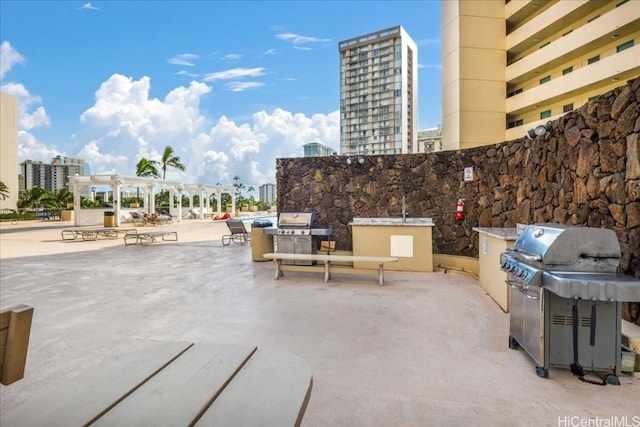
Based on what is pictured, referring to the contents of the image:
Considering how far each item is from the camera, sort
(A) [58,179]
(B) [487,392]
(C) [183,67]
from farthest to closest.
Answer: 1. (A) [58,179]
2. (C) [183,67]
3. (B) [487,392]

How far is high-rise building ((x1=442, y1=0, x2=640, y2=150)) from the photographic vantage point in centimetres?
1769

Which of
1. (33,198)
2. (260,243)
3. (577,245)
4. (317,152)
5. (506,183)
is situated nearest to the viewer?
(577,245)

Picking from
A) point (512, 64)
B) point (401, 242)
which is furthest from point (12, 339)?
point (512, 64)

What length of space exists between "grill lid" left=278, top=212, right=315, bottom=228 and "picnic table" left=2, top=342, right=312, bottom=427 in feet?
20.5

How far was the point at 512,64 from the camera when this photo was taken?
21.0 meters

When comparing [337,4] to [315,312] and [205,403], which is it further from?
[205,403]

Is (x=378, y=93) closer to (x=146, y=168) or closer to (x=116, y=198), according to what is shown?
(x=146, y=168)

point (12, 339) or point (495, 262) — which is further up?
point (12, 339)

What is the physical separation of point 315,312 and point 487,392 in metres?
2.35

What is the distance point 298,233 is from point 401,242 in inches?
85.2

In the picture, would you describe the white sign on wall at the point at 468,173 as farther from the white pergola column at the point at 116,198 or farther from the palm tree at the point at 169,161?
the palm tree at the point at 169,161

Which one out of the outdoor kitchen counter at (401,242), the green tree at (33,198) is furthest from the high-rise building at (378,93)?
the outdoor kitchen counter at (401,242)

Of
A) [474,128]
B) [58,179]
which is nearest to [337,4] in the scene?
[474,128]

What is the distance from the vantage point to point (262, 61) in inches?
1208
